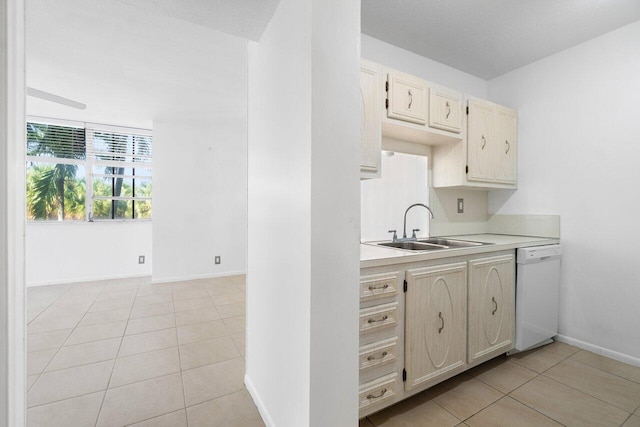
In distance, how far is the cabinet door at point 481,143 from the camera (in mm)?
2447

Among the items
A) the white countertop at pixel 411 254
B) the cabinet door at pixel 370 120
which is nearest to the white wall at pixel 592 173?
the white countertop at pixel 411 254

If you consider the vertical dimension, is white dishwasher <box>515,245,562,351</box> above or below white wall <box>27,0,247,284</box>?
below

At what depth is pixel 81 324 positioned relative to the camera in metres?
2.82

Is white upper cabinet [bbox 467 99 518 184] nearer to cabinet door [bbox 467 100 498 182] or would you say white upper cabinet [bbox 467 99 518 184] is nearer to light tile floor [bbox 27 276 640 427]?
cabinet door [bbox 467 100 498 182]

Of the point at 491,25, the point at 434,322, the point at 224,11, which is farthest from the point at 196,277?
the point at 491,25

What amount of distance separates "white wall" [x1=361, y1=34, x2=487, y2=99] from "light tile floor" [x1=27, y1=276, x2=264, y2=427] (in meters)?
2.73

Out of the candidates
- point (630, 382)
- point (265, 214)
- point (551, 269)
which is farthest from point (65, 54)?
point (630, 382)

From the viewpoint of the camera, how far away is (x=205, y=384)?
192 cm

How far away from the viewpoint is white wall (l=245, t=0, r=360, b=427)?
3.54 feet

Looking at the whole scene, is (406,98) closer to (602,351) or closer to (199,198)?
A: (602,351)

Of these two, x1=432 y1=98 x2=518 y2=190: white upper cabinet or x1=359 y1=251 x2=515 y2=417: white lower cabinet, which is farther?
x1=432 y1=98 x2=518 y2=190: white upper cabinet

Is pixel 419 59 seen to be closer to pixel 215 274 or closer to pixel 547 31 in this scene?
pixel 547 31

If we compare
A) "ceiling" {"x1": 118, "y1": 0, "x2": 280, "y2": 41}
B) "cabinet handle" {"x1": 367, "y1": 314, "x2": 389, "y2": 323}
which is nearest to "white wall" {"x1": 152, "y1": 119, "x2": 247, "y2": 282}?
"ceiling" {"x1": 118, "y1": 0, "x2": 280, "y2": 41}

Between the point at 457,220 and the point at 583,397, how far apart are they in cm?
156
